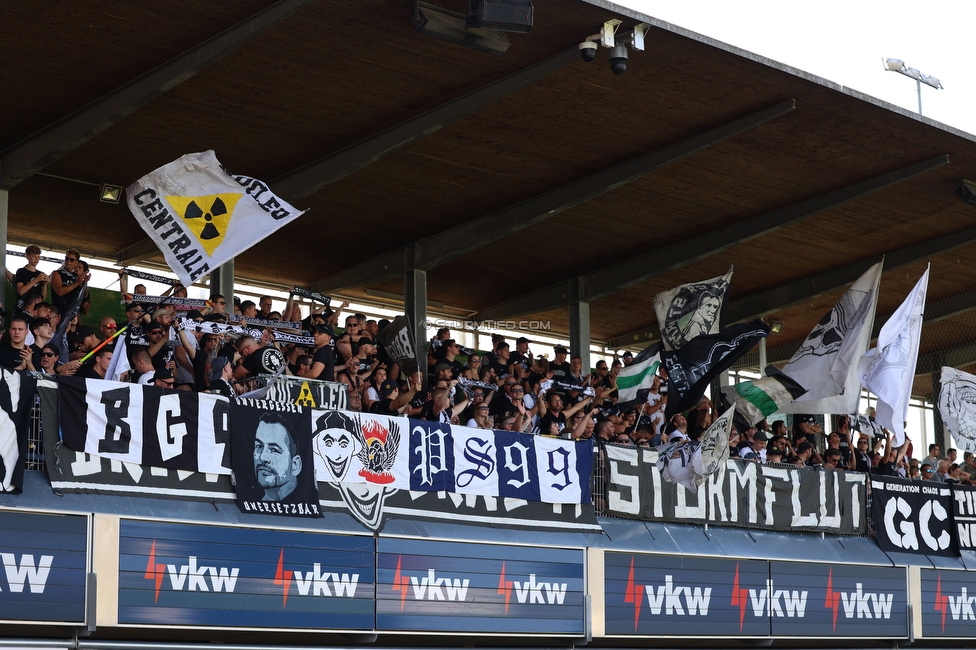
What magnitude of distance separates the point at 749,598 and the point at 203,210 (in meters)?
9.93

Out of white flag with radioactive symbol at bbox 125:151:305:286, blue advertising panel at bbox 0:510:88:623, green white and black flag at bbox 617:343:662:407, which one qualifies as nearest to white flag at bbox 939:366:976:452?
green white and black flag at bbox 617:343:662:407

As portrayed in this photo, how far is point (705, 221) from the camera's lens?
24.0 m

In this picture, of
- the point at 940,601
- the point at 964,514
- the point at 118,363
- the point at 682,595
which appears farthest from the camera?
the point at 964,514

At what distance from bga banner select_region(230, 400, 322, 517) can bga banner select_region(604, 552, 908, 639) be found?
4902 mm

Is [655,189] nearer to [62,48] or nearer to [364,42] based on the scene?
[364,42]

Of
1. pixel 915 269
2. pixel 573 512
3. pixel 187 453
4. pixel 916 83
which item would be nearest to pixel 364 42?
pixel 187 453

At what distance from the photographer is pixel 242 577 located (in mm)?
13812

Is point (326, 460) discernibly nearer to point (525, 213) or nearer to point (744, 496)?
point (744, 496)

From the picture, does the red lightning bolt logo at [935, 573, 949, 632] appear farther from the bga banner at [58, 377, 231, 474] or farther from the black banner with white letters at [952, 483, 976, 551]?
the bga banner at [58, 377, 231, 474]

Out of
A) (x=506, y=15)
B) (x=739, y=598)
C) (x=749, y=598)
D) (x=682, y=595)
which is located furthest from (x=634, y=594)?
(x=506, y=15)

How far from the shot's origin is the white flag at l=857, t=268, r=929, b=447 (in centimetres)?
1970

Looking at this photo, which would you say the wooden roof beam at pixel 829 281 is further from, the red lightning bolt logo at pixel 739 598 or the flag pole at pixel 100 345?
the flag pole at pixel 100 345

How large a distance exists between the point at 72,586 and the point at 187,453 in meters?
1.96

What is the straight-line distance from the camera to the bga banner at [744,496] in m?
18.0
